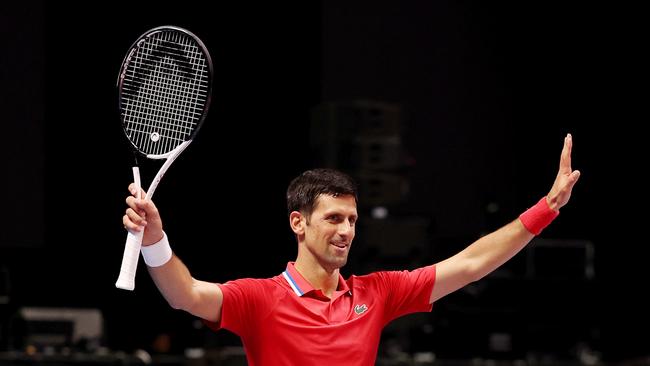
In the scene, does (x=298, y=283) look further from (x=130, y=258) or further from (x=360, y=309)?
(x=130, y=258)

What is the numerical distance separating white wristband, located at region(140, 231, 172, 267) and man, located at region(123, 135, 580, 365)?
0.03 m

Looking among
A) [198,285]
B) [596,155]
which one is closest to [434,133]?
[596,155]

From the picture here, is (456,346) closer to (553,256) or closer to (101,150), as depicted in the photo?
(553,256)

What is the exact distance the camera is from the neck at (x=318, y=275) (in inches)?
139

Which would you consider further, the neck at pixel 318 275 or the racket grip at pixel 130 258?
the neck at pixel 318 275

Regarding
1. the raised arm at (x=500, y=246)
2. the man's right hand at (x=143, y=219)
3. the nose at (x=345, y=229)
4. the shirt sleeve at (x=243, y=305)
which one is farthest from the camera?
the raised arm at (x=500, y=246)

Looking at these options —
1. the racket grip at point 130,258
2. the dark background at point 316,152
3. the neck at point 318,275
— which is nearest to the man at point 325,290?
the neck at point 318,275

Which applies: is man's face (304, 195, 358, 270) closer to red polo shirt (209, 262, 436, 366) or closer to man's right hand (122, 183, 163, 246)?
red polo shirt (209, 262, 436, 366)

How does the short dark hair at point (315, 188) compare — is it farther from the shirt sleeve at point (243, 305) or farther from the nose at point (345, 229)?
the shirt sleeve at point (243, 305)

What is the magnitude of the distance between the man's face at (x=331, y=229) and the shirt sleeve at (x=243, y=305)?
20 cm

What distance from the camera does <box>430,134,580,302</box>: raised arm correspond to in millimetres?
3596

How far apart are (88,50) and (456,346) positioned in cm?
478

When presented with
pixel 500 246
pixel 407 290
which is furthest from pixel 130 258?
pixel 500 246

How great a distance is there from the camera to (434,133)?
13180 millimetres
